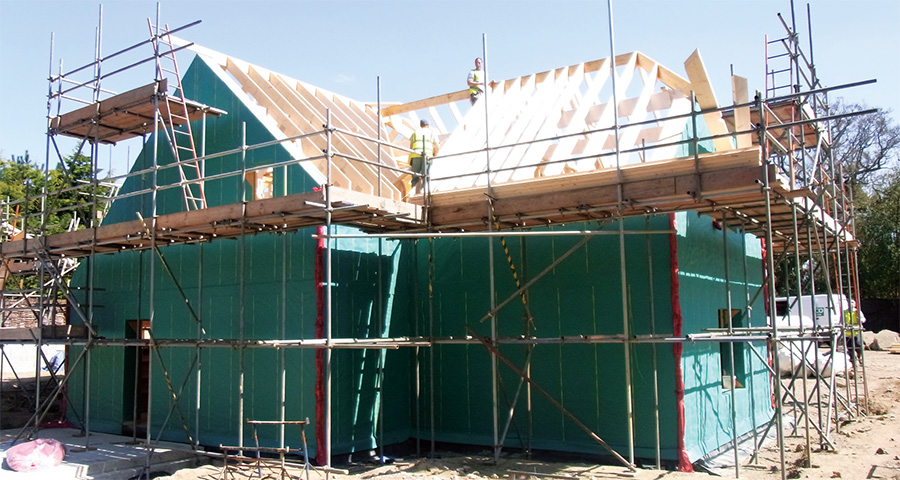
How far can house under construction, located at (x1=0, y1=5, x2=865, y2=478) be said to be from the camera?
9.90 m

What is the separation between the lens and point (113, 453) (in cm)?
1149

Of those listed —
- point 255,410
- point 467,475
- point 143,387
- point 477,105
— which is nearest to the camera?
point 467,475

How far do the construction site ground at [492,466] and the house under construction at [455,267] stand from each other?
0.36 meters

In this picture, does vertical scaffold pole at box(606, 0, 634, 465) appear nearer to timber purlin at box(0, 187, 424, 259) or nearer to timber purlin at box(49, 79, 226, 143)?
timber purlin at box(0, 187, 424, 259)

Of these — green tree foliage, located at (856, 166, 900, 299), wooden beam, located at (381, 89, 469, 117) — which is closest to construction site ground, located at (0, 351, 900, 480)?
wooden beam, located at (381, 89, 469, 117)

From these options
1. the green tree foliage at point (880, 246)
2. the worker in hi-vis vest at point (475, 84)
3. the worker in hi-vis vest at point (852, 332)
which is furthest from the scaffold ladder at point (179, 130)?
the green tree foliage at point (880, 246)

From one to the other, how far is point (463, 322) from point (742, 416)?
16.9 ft

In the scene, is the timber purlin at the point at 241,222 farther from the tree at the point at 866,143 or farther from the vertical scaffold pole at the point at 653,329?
the tree at the point at 866,143

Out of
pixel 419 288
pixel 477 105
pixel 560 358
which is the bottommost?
pixel 560 358

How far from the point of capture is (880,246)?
34594mm

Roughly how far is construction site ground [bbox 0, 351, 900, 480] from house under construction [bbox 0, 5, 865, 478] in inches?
14.0

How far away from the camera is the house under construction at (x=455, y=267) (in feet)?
32.5

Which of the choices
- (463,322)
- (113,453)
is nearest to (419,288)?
(463,322)

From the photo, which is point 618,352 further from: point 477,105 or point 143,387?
point 143,387
